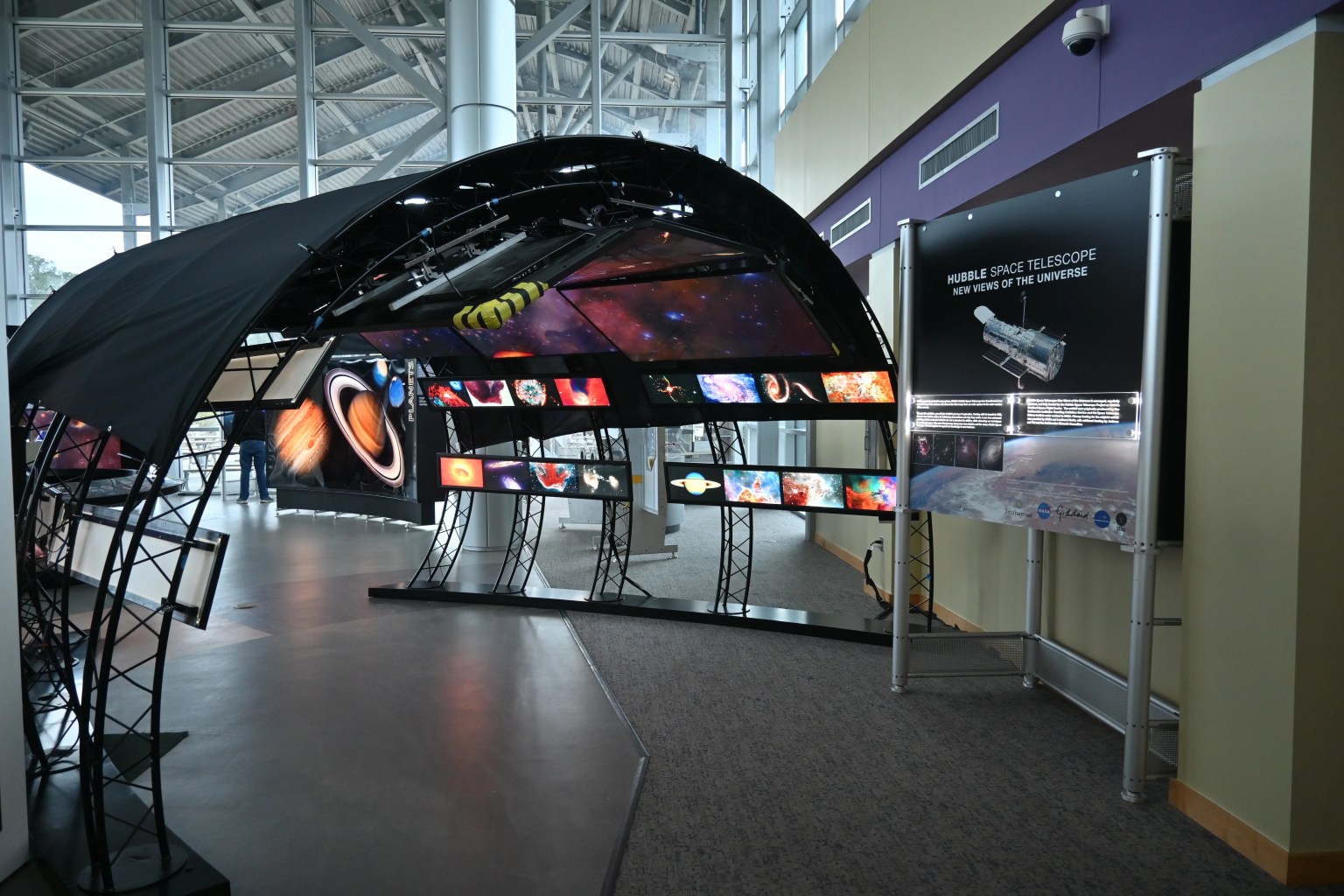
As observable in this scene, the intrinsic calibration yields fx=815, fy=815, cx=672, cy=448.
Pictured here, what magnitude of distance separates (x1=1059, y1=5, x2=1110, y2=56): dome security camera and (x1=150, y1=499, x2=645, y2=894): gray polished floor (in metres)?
4.65

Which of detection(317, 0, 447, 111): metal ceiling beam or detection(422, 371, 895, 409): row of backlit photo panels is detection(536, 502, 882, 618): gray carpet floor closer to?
detection(422, 371, 895, 409): row of backlit photo panels

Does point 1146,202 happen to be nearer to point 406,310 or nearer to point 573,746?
point 406,310

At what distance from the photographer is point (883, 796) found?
407 centimetres

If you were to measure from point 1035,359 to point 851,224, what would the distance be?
4959 mm

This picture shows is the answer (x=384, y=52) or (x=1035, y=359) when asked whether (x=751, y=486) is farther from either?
(x=384, y=52)

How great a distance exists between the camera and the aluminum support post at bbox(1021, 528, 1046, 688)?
5.56 m

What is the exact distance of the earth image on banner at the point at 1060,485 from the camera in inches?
159

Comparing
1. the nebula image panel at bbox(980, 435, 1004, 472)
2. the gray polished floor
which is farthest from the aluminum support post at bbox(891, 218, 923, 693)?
the gray polished floor

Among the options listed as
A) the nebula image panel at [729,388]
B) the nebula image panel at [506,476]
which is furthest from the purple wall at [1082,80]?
the nebula image panel at [506,476]

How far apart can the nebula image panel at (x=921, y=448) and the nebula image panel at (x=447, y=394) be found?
4730mm

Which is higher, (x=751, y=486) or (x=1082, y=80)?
(x=1082, y=80)

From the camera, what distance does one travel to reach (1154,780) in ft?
13.8

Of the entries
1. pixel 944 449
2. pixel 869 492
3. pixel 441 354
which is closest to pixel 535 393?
pixel 441 354

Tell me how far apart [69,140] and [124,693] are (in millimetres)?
11517
